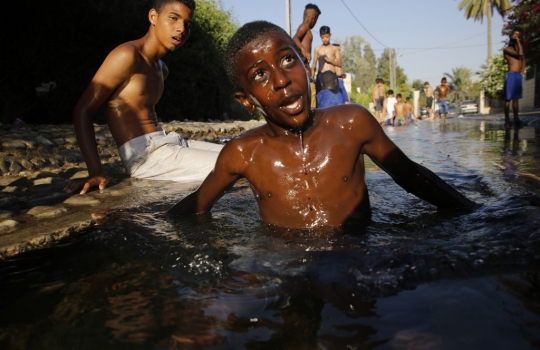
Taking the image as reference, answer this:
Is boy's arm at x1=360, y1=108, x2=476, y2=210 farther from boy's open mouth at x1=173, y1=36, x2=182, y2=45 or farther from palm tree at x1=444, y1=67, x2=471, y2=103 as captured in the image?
palm tree at x1=444, y1=67, x2=471, y2=103

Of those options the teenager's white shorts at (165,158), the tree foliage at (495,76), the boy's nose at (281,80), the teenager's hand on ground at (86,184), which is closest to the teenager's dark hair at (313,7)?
the teenager's white shorts at (165,158)

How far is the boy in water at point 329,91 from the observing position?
27.0 ft

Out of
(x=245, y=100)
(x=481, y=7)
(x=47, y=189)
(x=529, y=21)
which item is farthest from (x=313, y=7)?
(x=481, y=7)

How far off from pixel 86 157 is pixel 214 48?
39.0 ft

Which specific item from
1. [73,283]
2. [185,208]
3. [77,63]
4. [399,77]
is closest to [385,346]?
[73,283]

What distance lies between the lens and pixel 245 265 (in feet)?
6.22

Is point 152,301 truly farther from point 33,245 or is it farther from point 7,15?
point 7,15

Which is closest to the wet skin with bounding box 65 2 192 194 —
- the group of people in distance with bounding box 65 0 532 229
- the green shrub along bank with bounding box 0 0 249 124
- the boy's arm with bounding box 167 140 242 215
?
the boy's arm with bounding box 167 140 242 215

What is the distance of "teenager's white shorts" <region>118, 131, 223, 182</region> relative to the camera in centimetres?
417

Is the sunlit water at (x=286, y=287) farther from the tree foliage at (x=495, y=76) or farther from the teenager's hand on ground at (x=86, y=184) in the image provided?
the tree foliage at (x=495, y=76)

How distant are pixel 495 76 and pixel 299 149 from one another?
28.7 m

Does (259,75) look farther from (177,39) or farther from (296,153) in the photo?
(177,39)

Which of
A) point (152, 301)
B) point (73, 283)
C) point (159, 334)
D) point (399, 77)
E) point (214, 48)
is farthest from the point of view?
point (399, 77)

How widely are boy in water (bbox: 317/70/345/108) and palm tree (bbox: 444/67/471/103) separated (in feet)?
249
